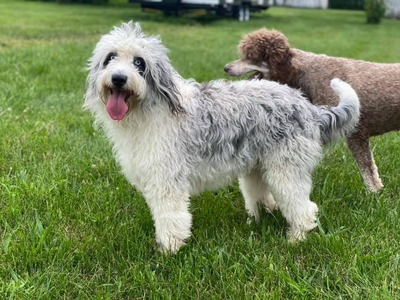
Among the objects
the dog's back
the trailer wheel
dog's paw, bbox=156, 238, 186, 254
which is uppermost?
the dog's back

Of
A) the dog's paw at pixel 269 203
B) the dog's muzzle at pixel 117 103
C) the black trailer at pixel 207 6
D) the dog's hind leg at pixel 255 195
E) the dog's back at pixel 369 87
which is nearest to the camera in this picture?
the dog's muzzle at pixel 117 103

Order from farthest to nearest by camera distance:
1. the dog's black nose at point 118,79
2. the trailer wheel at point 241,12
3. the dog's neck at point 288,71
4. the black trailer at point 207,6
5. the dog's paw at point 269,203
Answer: the trailer wheel at point 241,12 → the black trailer at point 207,6 → the dog's neck at point 288,71 → the dog's paw at point 269,203 → the dog's black nose at point 118,79

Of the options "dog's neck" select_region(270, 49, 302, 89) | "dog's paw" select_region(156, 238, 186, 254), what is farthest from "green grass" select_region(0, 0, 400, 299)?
"dog's neck" select_region(270, 49, 302, 89)

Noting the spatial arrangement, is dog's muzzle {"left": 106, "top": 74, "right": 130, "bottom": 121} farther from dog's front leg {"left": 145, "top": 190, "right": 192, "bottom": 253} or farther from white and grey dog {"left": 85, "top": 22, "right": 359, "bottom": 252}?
dog's front leg {"left": 145, "top": 190, "right": 192, "bottom": 253}

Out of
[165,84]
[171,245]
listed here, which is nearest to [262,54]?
[165,84]

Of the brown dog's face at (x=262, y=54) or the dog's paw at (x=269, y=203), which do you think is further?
the brown dog's face at (x=262, y=54)

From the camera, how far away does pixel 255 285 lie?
3.15 metres

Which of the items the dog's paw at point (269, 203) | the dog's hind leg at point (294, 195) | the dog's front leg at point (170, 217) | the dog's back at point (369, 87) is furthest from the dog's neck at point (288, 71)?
the dog's front leg at point (170, 217)

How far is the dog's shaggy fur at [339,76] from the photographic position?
181 inches

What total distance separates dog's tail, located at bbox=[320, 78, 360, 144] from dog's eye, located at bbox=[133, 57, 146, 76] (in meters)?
1.40

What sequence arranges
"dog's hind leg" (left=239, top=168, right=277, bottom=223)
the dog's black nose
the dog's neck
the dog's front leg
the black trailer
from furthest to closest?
1. the black trailer
2. the dog's neck
3. "dog's hind leg" (left=239, top=168, right=277, bottom=223)
4. the dog's front leg
5. the dog's black nose

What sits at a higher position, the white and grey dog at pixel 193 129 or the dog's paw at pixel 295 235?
the white and grey dog at pixel 193 129

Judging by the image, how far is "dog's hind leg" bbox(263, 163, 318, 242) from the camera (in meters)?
3.68

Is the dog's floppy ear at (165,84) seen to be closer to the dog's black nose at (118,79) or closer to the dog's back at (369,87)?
the dog's black nose at (118,79)
